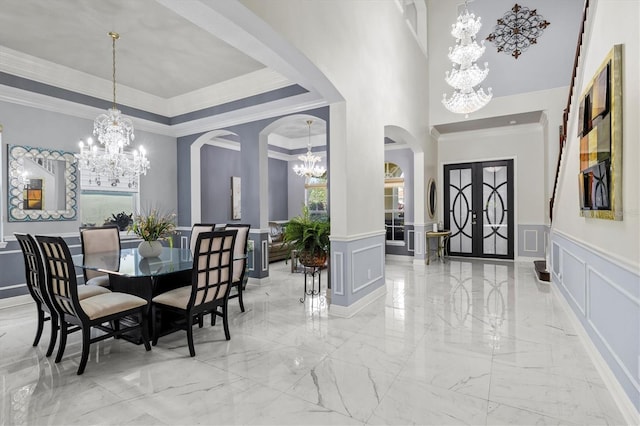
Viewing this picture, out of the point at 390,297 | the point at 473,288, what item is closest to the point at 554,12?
the point at 473,288

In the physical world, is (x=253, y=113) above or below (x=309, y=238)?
above

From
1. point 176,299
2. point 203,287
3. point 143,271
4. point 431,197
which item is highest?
point 431,197

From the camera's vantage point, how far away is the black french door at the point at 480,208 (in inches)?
301

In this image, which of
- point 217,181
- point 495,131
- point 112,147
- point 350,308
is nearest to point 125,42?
point 112,147

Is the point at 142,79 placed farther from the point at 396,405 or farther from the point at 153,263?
the point at 396,405

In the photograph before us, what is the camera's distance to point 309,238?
427cm

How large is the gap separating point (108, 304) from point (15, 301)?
2940 millimetres

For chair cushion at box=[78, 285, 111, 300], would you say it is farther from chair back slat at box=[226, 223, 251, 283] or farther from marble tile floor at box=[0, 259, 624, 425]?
chair back slat at box=[226, 223, 251, 283]

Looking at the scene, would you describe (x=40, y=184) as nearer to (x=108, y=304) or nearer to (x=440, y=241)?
(x=108, y=304)

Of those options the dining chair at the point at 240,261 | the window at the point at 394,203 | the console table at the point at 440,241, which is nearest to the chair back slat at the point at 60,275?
the dining chair at the point at 240,261

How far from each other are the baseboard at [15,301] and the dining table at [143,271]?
1608 millimetres

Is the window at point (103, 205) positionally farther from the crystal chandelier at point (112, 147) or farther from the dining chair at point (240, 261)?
the dining chair at point (240, 261)

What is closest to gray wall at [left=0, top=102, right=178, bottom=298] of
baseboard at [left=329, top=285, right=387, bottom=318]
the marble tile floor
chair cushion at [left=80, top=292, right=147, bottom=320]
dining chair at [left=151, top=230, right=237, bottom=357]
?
the marble tile floor

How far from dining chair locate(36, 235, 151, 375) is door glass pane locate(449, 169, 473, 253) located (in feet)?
23.8
